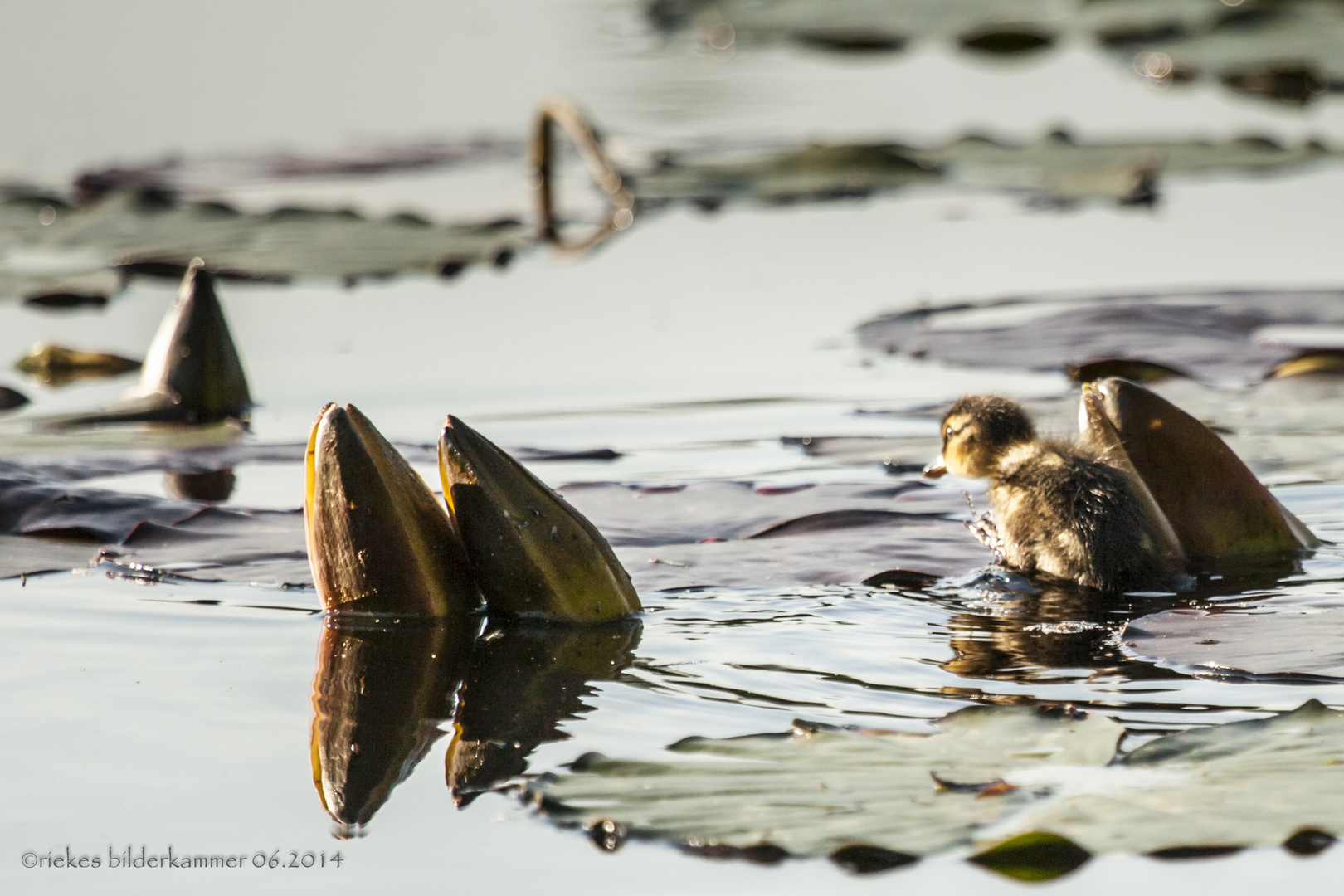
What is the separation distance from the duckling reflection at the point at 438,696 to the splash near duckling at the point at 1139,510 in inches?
38.3

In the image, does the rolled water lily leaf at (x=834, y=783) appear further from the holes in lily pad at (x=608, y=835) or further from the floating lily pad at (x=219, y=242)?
the floating lily pad at (x=219, y=242)

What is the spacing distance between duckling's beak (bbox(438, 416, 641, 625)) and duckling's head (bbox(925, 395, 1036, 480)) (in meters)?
1.16

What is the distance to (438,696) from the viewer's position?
2941mm

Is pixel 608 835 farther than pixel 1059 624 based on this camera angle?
No

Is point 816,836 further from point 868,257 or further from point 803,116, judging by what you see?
point 803,116

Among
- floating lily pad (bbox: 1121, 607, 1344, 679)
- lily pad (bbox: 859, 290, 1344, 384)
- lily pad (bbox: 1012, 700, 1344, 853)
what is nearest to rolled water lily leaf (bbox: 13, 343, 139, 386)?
lily pad (bbox: 859, 290, 1344, 384)

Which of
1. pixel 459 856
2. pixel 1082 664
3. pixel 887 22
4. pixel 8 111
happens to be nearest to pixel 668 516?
pixel 1082 664

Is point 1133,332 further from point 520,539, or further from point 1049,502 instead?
point 520,539

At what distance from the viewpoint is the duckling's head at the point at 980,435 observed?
414 cm

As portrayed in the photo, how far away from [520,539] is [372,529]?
0.27m

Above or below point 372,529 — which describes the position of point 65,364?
above

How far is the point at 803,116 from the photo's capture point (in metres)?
11.4

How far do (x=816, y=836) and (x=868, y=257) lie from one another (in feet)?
18.8

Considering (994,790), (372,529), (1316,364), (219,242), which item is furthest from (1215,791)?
(219,242)
